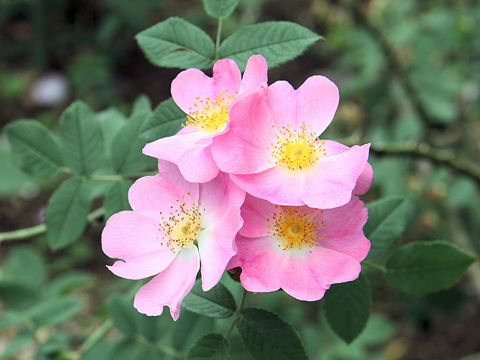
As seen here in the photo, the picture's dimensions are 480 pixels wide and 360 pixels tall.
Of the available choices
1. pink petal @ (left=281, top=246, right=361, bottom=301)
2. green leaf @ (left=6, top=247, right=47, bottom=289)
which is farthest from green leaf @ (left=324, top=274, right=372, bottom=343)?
green leaf @ (left=6, top=247, right=47, bottom=289)

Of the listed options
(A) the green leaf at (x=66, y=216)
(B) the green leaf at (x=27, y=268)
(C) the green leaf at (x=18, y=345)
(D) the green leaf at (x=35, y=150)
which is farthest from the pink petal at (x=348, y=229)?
(B) the green leaf at (x=27, y=268)

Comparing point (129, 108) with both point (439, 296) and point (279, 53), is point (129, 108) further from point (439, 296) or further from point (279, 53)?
point (279, 53)

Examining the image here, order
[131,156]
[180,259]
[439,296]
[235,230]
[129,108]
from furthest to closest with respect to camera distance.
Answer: [129,108], [439,296], [131,156], [180,259], [235,230]

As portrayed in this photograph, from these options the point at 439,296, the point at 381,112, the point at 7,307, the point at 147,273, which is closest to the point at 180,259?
the point at 147,273

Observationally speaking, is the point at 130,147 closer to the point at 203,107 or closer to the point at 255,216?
the point at 203,107

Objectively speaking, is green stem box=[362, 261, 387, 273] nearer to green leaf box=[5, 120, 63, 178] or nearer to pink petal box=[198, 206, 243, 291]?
pink petal box=[198, 206, 243, 291]

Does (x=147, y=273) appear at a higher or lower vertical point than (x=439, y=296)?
higher

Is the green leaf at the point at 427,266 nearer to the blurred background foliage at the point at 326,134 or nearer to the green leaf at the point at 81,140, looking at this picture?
the blurred background foliage at the point at 326,134
